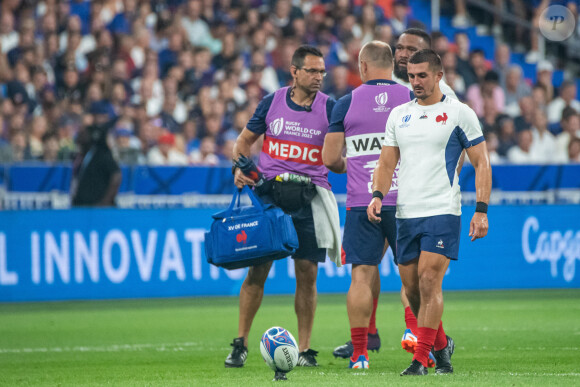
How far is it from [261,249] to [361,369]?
1.23 meters

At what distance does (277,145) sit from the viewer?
899 centimetres

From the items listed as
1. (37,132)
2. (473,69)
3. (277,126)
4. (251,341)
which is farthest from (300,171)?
(473,69)

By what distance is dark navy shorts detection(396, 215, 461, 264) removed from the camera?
755 centimetres

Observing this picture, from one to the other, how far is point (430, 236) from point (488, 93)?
44.1 ft

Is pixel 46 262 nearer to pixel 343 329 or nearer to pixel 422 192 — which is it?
pixel 343 329

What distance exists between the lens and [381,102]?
8.42 metres

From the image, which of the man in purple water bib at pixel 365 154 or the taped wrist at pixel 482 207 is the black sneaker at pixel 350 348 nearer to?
the man in purple water bib at pixel 365 154

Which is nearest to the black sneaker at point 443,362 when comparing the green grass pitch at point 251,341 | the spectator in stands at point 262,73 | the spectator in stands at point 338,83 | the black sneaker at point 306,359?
the green grass pitch at point 251,341

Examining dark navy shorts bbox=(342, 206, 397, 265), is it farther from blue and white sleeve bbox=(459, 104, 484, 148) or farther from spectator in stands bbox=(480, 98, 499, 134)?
spectator in stands bbox=(480, 98, 499, 134)

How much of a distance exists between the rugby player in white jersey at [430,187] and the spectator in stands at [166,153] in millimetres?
9623

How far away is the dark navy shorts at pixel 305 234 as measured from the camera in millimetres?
8953

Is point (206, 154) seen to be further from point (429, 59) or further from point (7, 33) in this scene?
point (429, 59)

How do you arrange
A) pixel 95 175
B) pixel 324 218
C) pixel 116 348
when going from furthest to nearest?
pixel 95 175, pixel 116 348, pixel 324 218

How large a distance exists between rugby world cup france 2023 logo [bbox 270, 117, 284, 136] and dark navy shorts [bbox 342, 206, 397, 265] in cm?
99
